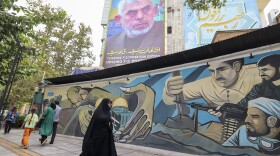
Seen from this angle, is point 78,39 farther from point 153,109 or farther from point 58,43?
point 153,109

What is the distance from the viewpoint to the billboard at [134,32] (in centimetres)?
2380

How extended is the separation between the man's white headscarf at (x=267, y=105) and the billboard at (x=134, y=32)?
17288mm

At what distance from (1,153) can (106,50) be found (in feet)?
64.9

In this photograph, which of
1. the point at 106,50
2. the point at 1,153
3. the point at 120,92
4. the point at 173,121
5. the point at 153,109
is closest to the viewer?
the point at 1,153

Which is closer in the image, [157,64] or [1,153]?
[1,153]

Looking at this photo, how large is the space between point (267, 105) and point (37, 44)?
2339 cm

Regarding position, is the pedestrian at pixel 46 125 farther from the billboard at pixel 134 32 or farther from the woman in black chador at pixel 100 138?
the billboard at pixel 134 32

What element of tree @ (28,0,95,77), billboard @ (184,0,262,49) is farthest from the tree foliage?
billboard @ (184,0,262,49)

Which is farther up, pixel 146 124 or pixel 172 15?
pixel 172 15

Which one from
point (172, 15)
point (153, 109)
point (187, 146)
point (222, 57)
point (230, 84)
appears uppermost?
point (172, 15)

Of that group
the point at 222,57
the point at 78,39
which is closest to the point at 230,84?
the point at 222,57

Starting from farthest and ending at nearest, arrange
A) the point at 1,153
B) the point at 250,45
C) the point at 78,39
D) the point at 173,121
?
1. the point at 78,39
2. the point at 173,121
3. the point at 1,153
4. the point at 250,45

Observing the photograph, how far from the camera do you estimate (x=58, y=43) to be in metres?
26.2

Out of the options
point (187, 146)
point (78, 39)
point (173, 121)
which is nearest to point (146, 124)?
point (173, 121)
